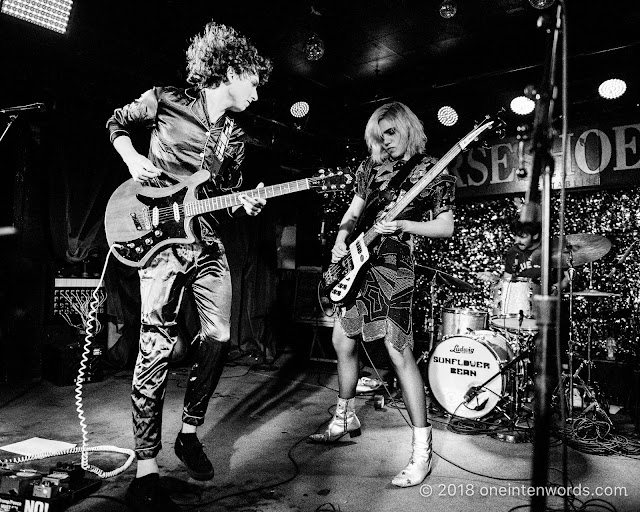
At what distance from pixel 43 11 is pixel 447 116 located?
16.5ft

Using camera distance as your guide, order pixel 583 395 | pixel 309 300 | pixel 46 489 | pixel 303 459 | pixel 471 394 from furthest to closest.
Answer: pixel 309 300 → pixel 583 395 → pixel 471 394 → pixel 303 459 → pixel 46 489

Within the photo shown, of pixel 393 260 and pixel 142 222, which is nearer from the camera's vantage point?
pixel 142 222

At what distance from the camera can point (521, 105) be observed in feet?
21.0

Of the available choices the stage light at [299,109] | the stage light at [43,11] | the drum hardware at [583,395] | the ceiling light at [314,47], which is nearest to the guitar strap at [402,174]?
the drum hardware at [583,395]

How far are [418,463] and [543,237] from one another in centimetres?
177

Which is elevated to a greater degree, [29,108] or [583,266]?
[29,108]

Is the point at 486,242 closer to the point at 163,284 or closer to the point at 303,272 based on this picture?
the point at 303,272

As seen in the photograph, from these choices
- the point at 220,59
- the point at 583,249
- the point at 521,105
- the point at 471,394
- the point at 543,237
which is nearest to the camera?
the point at 543,237

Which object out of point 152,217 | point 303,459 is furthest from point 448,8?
point 303,459

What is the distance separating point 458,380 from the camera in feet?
14.4

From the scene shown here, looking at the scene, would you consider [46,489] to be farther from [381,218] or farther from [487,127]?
[487,127]

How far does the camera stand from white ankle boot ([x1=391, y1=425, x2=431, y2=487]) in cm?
267

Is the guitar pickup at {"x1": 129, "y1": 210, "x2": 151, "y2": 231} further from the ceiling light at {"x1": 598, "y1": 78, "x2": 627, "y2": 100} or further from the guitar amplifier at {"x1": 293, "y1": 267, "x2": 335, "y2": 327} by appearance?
the ceiling light at {"x1": 598, "y1": 78, "x2": 627, "y2": 100}

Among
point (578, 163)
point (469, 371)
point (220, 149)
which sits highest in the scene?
point (578, 163)
